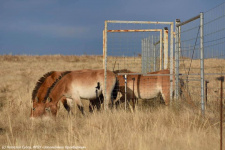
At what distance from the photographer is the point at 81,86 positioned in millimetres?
9711

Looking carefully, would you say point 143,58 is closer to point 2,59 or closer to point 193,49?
point 193,49

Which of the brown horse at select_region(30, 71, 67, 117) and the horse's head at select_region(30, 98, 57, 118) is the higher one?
the brown horse at select_region(30, 71, 67, 117)

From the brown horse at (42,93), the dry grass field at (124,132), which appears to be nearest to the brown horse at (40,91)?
the brown horse at (42,93)

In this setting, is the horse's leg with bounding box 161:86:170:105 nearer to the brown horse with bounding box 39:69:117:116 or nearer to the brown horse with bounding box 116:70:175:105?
the brown horse with bounding box 116:70:175:105

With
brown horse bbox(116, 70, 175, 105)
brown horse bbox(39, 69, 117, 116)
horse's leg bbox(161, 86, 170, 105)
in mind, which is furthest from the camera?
brown horse bbox(116, 70, 175, 105)

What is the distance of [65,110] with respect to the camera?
1065 centimetres

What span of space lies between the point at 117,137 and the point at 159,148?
1049 mm

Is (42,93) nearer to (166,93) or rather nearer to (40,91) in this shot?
(40,91)

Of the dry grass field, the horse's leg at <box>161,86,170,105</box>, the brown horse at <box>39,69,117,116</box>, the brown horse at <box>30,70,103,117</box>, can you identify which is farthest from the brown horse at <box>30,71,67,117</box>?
the horse's leg at <box>161,86,170,105</box>

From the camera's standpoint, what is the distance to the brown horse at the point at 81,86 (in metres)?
9.57

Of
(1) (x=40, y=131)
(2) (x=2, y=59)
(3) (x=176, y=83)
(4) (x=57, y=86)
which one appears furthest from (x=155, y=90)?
(2) (x=2, y=59)

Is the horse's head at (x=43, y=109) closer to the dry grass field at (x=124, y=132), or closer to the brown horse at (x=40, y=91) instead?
the brown horse at (x=40, y=91)

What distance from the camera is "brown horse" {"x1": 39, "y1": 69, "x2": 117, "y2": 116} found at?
377 inches

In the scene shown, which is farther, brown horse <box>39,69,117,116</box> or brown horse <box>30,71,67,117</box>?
brown horse <box>39,69,117,116</box>
